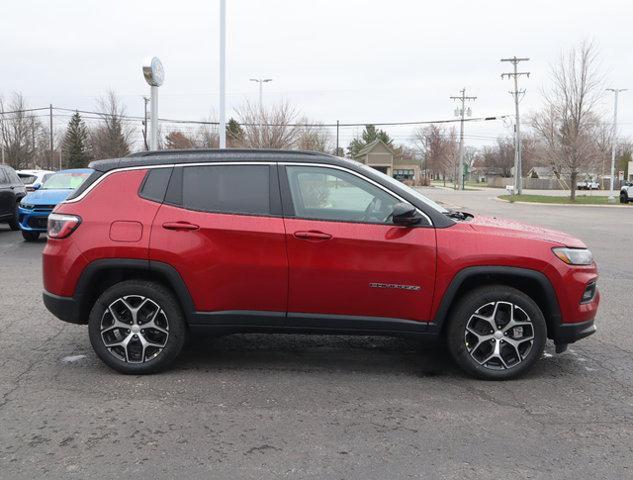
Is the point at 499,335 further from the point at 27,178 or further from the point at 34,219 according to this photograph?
the point at 27,178

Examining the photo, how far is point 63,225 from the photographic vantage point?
458 centimetres

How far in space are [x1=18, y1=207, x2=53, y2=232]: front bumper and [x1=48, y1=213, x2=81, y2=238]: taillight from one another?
8.71 metres

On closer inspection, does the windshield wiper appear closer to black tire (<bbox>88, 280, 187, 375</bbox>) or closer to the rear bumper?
black tire (<bbox>88, 280, 187, 375</bbox>)

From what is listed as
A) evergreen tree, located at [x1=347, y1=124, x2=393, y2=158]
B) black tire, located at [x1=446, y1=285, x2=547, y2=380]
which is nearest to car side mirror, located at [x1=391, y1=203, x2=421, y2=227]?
black tire, located at [x1=446, y1=285, x2=547, y2=380]

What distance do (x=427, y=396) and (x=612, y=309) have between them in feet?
13.4

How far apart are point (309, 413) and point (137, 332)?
62.5 inches

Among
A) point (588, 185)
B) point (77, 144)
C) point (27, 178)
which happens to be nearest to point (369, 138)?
point (588, 185)

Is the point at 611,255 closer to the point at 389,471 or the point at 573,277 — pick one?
the point at 573,277

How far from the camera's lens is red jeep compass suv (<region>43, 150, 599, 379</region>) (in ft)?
14.3

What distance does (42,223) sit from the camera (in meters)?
12.7

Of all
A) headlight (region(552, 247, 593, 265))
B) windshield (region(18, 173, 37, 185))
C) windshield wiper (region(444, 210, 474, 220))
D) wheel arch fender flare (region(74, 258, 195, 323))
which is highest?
windshield (region(18, 173, 37, 185))

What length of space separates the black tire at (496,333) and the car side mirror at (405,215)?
0.75 m

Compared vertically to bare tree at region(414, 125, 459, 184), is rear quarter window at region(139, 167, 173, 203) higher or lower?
lower

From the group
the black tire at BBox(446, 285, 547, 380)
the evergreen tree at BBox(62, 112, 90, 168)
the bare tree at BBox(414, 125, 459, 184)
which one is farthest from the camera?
the bare tree at BBox(414, 125, 459, 184)
